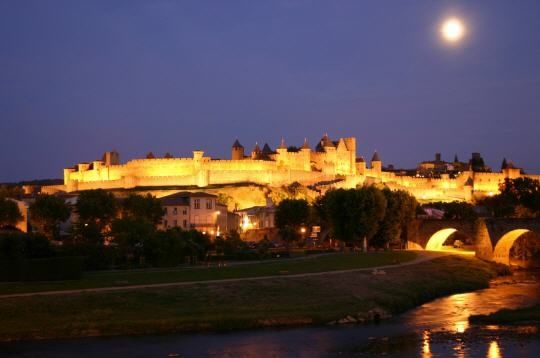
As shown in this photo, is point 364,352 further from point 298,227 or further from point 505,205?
point 505,205

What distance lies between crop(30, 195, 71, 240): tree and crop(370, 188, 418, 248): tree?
25.5 metres

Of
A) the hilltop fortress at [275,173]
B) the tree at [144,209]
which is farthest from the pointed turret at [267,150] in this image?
the tree at [144,209]

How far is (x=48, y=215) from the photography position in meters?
67.1

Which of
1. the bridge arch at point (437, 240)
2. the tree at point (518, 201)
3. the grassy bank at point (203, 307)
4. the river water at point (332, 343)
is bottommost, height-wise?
the river water at point (332, 343)

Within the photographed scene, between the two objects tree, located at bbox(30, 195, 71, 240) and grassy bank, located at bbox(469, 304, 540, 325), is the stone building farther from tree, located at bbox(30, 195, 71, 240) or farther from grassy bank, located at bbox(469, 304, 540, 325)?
grassy bank, located at bbox(469, 304, 540, 325)

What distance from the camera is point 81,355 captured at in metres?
26.9

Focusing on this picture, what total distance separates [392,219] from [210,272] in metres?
24.4

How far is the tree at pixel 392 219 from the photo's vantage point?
6191cm

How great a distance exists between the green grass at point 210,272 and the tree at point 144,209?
70.9 feet

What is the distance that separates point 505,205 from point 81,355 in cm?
8319

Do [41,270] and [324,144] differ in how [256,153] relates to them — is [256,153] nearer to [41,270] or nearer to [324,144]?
[324,144]

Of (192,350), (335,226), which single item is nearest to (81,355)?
(192,350)

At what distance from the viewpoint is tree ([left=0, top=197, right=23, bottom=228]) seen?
62656 millimetres

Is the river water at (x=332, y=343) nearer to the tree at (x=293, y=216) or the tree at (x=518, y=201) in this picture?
the tree at (x=293, y=216)
